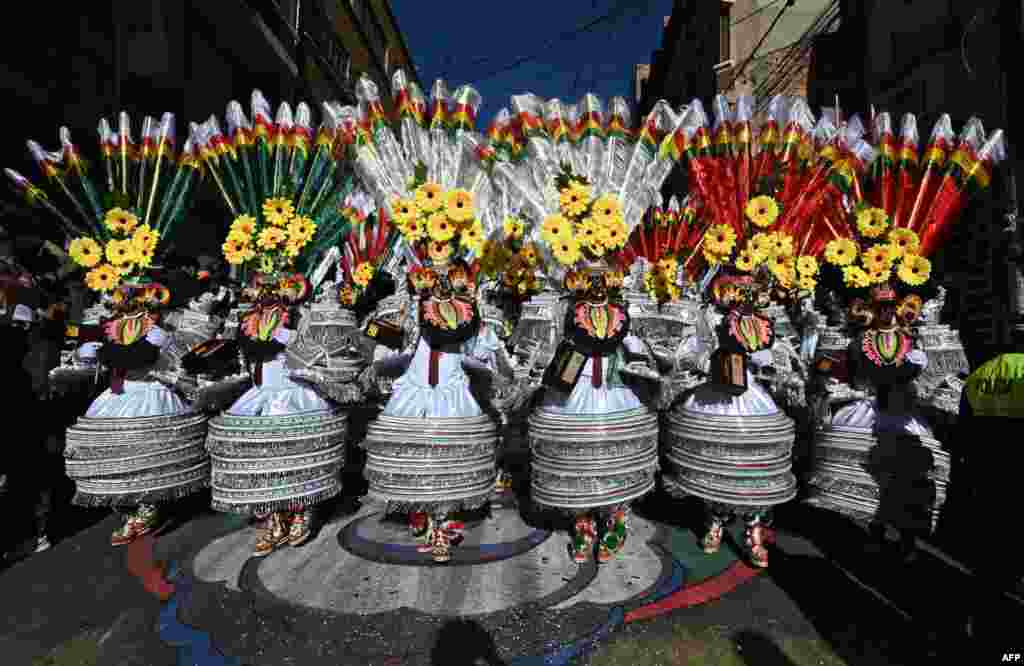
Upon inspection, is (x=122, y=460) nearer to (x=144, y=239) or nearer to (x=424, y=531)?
(x=144, y=239)

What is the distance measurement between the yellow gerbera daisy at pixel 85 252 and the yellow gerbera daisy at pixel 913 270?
6.45 meters

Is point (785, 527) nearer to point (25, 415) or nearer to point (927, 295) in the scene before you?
point (927, 295)

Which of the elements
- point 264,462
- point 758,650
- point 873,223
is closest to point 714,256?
point 873,223

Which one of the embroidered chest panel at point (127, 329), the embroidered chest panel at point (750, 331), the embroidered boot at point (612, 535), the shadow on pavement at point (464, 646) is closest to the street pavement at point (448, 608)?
the shadow on pavement at point (464, 646)

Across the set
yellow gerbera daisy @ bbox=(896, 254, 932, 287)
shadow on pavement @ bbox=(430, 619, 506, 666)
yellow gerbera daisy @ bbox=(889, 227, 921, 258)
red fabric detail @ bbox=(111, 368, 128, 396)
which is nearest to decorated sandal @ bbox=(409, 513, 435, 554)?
shadow on pavement @ bbox=(430, 619, 506, 666)

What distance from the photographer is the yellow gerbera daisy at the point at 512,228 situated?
4.96 metres

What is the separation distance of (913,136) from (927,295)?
157 centimetres

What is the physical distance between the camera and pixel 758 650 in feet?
10.3

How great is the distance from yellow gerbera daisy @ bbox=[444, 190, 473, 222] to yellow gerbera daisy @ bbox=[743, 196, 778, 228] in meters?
2.13

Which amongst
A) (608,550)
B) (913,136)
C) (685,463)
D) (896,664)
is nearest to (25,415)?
(608,550)

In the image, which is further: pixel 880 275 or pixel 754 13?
pixel 754 13

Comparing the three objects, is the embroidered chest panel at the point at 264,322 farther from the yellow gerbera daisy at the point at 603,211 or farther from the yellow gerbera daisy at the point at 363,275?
the yellow gerbera daisy at the point at 603,211

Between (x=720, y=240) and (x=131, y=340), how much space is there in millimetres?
4896

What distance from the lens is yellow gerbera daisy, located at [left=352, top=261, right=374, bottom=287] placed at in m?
6.11
